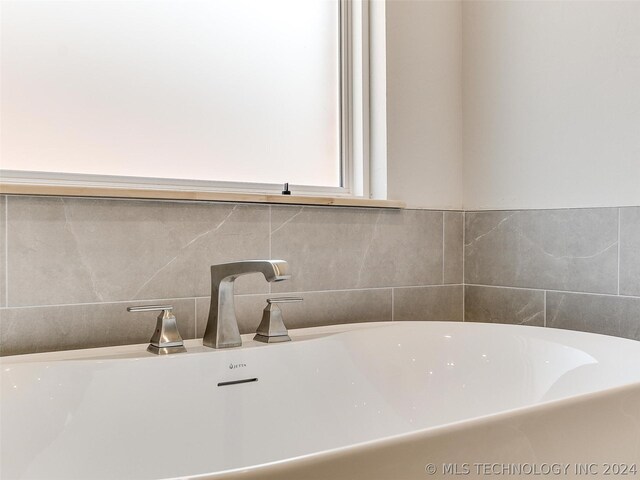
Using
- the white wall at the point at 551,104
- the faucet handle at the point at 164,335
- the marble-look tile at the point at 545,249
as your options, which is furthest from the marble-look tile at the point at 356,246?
the faucet handle at the point at 164,335

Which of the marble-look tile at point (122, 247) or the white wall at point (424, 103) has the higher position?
the white wall at point (424, 103)

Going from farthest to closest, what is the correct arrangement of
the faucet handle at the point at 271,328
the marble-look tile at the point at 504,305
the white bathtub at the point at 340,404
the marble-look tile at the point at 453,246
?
the marble-look tile at the point at 453,246 < the marble-look tile at the point at 504,305 < the faucet handle at the point at 271,328 < the white bathtub at the point at 340,404

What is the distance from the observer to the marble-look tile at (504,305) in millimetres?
1841

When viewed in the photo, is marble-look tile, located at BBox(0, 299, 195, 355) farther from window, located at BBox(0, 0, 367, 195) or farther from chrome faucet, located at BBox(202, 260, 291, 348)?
window, located at BBox(0, 0, 367, 195)

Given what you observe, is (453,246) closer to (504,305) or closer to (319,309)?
(504,305)

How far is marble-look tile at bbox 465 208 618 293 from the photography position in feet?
5.48

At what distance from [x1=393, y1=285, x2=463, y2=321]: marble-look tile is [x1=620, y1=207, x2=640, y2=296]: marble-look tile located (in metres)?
0.53

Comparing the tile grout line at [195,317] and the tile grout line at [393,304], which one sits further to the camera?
the tile grout line at [393,304]

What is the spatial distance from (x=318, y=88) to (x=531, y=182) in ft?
2.27

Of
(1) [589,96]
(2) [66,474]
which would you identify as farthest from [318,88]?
(2) [66,474]

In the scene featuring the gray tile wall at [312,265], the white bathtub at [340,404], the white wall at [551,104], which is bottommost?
the white bathtub at [340,404]

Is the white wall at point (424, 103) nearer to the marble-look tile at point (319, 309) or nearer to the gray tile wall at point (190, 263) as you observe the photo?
the gray tile wall at point (190, 263)

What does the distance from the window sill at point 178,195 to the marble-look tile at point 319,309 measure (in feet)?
0.81

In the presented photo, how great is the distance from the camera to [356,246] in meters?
1.81
